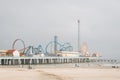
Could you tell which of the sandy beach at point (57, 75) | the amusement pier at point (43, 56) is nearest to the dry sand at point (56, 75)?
the sandy beach at point (57, 75)

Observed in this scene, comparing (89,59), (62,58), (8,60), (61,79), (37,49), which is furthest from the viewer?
(89,59)

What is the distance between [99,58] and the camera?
12319 centimetres

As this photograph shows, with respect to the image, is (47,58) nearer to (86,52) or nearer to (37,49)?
(37,49)

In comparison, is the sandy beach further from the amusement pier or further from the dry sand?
the amusement pier

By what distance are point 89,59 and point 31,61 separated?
31529 mm

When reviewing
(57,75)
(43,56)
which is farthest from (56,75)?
(43,56)

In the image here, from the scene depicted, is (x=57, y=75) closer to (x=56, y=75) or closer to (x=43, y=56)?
(x=56, y=75)

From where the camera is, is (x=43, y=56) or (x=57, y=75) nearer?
(x=57, y=75)

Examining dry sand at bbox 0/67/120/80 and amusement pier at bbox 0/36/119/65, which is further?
amusement pier at bbox 0/36/119/65

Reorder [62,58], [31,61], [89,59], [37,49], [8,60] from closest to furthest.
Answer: [8,60], [31,61], [62,58], [37,49], [89,59]

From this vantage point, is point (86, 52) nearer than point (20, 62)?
No

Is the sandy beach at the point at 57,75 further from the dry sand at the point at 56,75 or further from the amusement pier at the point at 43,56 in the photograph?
the amusement pier at the point at 43,56

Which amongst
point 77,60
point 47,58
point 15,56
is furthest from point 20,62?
point 77,60

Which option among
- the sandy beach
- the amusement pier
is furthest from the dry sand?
the amusement pier
